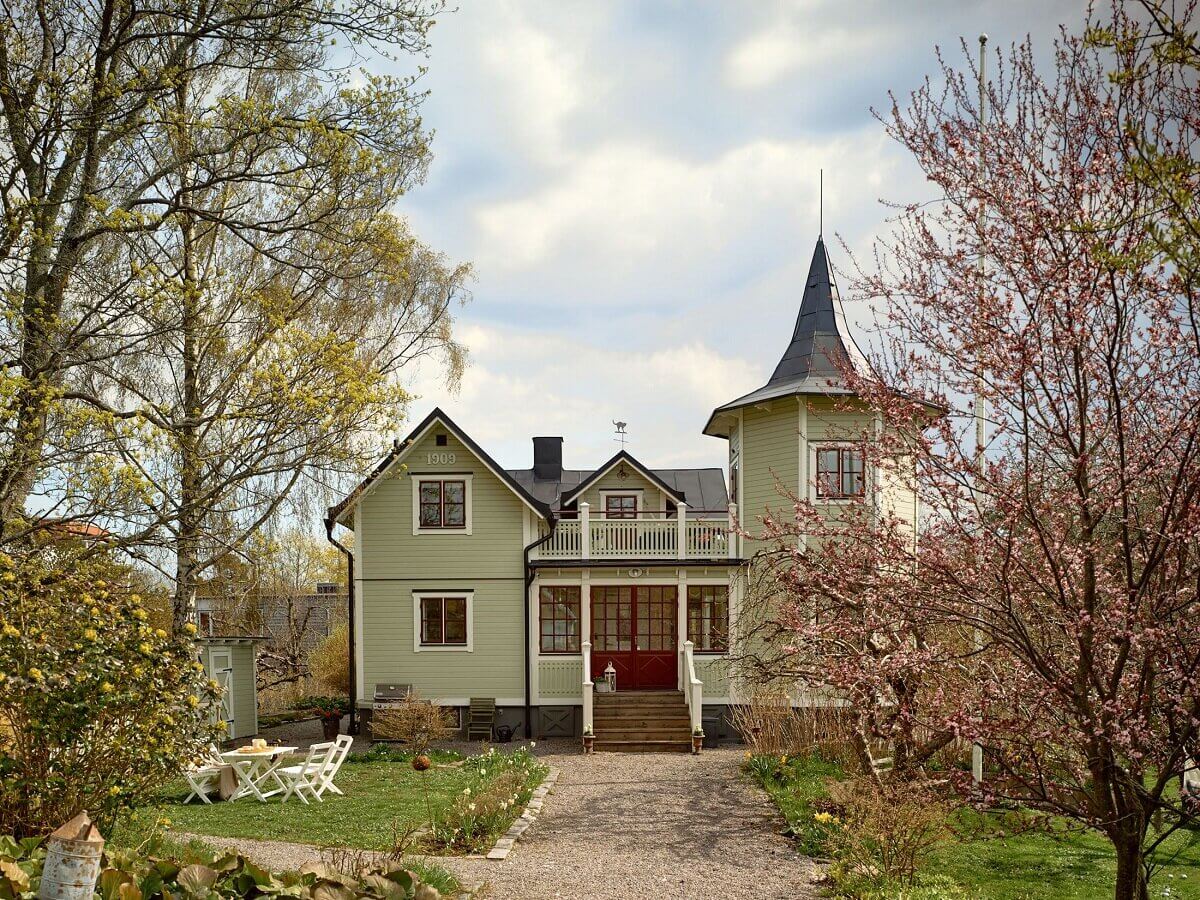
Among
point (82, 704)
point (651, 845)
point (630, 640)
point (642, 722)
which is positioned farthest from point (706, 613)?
point (82, 704)

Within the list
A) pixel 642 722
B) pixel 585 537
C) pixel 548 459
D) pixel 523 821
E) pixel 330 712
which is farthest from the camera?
pixel 548 459

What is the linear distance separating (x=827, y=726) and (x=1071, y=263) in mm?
11804

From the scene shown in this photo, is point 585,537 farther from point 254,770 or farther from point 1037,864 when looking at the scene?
point 1037,864

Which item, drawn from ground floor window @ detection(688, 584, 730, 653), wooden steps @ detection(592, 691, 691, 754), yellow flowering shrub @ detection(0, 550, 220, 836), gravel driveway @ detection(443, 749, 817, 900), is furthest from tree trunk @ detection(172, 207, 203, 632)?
ground floor window @ detection(688, 584, 730, 653)

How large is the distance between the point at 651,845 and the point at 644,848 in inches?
7.4

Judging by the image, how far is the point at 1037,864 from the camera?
10.1 m

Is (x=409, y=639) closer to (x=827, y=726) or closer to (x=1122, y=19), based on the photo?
(x=827, y=726)

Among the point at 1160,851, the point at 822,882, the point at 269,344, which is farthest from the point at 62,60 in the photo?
the point at 1160,851

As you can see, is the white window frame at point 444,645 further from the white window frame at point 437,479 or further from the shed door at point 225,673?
Answer: the shed door at point 225,673

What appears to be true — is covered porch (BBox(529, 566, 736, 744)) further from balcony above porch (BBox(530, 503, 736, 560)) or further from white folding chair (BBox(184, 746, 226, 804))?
white folding chair (BBox(184, 746, 226, 804))

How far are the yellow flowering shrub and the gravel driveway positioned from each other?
301 cm

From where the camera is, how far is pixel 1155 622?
5.01m

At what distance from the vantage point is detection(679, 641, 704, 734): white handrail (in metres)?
18.6

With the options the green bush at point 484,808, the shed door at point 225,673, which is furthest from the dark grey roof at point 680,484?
the green bush at point 484,808
